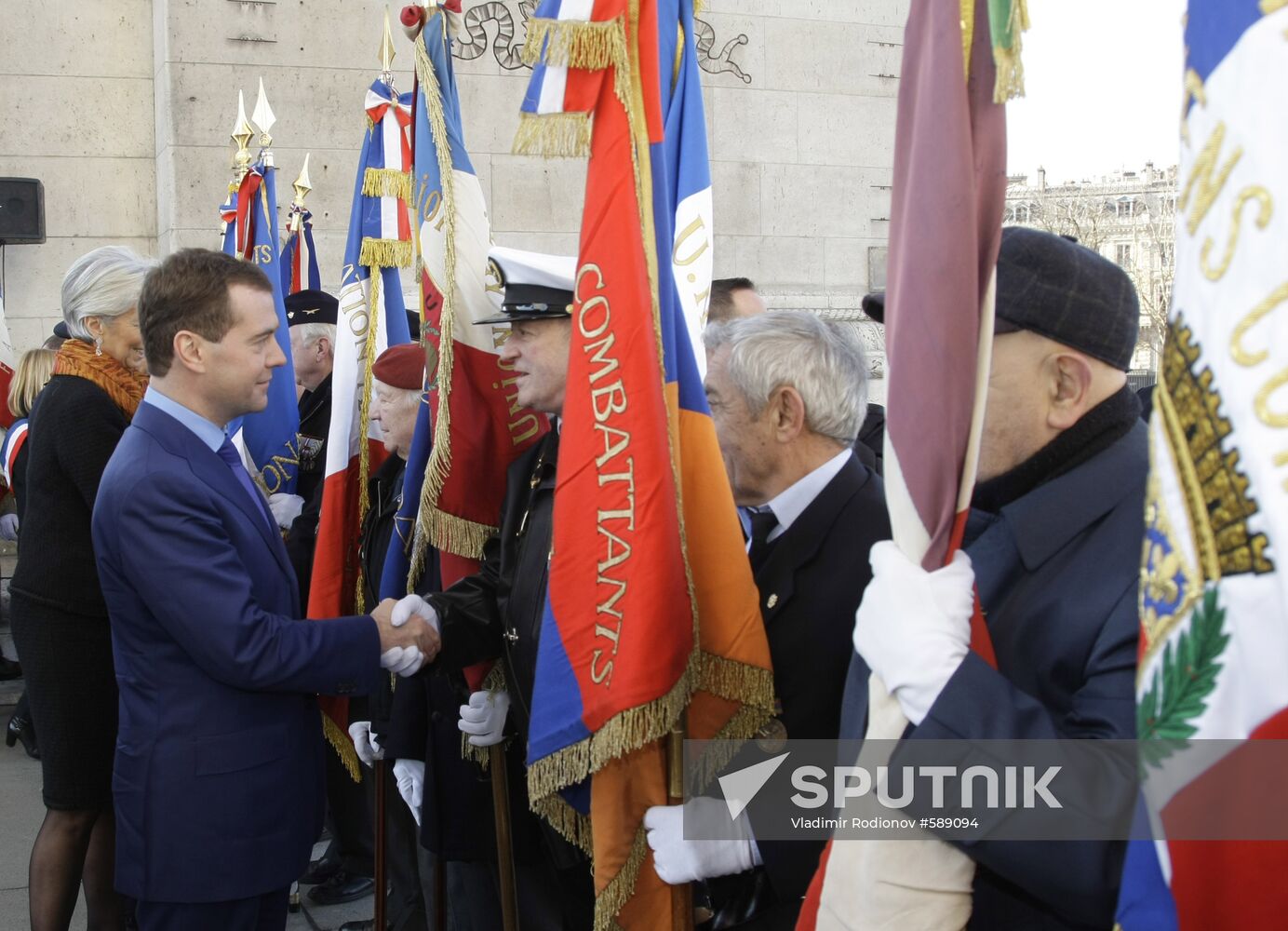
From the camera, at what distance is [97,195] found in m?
8.09

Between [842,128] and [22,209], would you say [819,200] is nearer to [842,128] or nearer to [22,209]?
[842,128]

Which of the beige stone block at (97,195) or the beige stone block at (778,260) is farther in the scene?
the beige stone block at (778,260)

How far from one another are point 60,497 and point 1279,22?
131 inches

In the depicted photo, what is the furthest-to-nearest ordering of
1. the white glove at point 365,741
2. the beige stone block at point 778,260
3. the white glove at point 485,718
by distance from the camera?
the beige stone block at point 778,260, the white glove at point 365,741, the white glove at point 485,718

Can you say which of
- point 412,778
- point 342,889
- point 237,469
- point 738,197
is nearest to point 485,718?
point 412,778

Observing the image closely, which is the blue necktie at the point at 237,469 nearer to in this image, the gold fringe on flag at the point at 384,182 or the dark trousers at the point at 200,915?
the dark trousers at the point at 200,915

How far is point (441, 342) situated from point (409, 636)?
86cm

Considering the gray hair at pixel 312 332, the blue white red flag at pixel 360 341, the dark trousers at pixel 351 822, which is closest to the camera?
the blue white red flag at pixel 360 341

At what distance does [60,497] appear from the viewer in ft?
11.4

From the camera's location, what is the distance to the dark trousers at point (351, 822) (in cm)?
477

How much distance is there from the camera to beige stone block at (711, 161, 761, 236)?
26.9 feet

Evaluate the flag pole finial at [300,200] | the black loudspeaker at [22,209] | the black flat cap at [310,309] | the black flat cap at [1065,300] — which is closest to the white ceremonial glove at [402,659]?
the black flat cap at [1065,300]

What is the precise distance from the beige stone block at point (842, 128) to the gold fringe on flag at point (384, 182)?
4.58m

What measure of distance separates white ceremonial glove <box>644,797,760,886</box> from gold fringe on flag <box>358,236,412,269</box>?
8.79 feet
